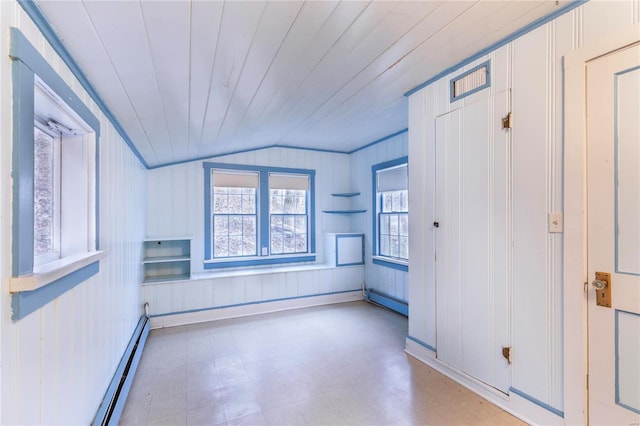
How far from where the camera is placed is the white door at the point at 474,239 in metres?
2.22

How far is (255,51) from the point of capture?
1733mm

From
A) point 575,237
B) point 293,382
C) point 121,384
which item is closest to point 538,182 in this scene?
point 575,237

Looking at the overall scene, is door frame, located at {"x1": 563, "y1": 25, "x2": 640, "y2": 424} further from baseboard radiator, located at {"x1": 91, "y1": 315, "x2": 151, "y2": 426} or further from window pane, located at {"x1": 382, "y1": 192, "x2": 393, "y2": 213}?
window pane, located at {"x1": 382, "y1": 192, "x2": 393, "y2": 213}

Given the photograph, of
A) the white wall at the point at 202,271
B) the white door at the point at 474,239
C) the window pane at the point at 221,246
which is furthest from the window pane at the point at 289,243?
the white door at the point at 474,239

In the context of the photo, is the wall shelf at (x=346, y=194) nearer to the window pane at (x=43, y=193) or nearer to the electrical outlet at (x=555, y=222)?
the electrical outlet at (x=555, y=222)

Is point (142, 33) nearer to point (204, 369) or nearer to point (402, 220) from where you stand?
point (204, 369)

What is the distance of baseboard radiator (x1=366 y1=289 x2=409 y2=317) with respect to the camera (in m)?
4.28

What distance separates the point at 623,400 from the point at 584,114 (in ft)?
5.17

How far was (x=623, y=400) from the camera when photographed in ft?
5.32

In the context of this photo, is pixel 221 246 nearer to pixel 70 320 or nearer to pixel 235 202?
pixel 235 202

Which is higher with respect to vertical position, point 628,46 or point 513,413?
point 628,46

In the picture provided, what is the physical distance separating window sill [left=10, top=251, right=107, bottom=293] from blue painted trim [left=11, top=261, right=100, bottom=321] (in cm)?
3

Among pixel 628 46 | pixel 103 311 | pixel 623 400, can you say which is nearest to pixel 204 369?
pixel 103 311

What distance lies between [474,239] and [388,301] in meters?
2.44
